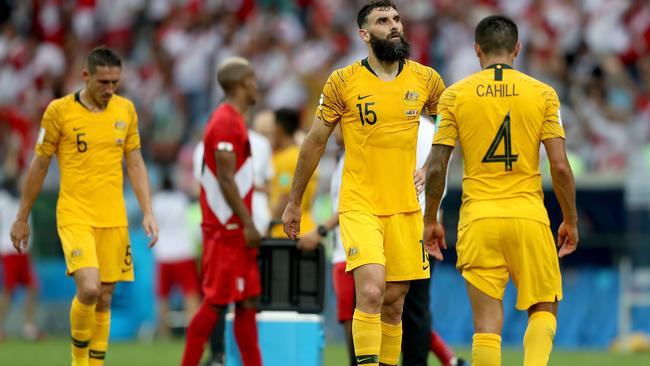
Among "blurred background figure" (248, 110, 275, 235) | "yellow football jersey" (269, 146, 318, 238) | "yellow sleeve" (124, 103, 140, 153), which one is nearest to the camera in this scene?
"yellow sleeve" (124, 103, 140, 153)

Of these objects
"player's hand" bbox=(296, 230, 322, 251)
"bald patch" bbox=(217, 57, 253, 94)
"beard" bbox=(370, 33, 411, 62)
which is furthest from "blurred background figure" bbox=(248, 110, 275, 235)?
"beard" bbox=(370, 33, 411, 62)

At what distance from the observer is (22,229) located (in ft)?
36.0

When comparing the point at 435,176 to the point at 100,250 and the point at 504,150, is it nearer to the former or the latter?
the point at 504,150

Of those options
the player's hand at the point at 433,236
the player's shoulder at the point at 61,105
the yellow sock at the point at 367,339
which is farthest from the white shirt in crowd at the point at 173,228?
the player's hand at the point at 433,236

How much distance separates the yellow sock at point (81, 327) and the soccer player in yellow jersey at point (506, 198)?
3.30 m

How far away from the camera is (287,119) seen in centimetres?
1361

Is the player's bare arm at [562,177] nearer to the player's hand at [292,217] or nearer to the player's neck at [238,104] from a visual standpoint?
the player's hand at [292,217]

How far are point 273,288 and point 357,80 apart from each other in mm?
3024

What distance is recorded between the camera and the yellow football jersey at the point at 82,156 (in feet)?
36.2

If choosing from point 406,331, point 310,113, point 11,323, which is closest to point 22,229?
point 406,331

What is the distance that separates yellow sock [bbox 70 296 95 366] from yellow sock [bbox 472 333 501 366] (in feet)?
11.1

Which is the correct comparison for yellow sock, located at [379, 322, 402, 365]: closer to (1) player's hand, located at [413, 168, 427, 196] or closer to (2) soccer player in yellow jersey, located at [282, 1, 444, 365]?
(2) soccer player in yellow jersey, located at [282, 1, 444, 365]

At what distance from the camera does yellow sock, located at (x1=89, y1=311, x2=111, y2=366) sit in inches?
438

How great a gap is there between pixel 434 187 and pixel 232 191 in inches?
101
